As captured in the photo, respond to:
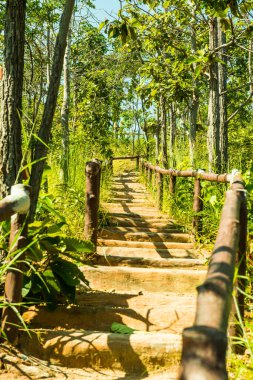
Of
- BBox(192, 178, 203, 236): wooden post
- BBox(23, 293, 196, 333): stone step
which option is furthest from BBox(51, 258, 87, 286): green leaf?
BBox(192, 178, 203, 236): wooden post

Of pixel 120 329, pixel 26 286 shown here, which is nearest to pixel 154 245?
pixel 120 329

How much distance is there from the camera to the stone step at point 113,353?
2.59m

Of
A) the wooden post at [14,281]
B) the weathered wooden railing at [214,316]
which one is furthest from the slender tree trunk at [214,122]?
the weathered wooden railing at [214,316]

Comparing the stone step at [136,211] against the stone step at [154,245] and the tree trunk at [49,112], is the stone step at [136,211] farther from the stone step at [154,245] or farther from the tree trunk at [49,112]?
the tree trunk at [49,112]

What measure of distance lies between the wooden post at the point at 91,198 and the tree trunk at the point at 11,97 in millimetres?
1190

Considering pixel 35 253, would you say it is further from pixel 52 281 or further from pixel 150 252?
pixel 150 252

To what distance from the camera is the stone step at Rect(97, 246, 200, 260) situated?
446cm

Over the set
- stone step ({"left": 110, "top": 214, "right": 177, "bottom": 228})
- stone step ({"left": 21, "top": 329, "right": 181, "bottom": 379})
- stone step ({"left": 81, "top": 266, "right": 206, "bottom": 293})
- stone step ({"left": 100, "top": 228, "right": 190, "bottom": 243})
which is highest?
stone step ({"left": 110, "top": 214, "right": 177, "bottom": 228})

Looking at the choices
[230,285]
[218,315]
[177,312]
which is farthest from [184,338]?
[177,312]

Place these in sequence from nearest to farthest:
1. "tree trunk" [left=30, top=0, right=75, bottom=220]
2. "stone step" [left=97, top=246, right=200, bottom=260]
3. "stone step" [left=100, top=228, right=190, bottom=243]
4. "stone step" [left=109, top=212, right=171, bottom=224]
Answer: "tree trunk" [left=30, top=0, right=75, bottom=220] < "stone step" [left=97, top=246, right=200, bottom=260] < "stone step" [left=100, top=228, right=190, bottom=243] < "stone step" [left=109, top=212, right=171, bottom=224]

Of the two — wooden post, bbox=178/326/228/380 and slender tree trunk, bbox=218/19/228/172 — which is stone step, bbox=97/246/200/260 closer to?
slender tree trunk, bbox=218/19/228/172

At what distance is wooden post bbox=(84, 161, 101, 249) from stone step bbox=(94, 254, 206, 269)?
0.69ft

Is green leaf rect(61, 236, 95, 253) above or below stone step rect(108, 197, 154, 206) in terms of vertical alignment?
above

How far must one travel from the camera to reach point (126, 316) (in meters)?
3.10
